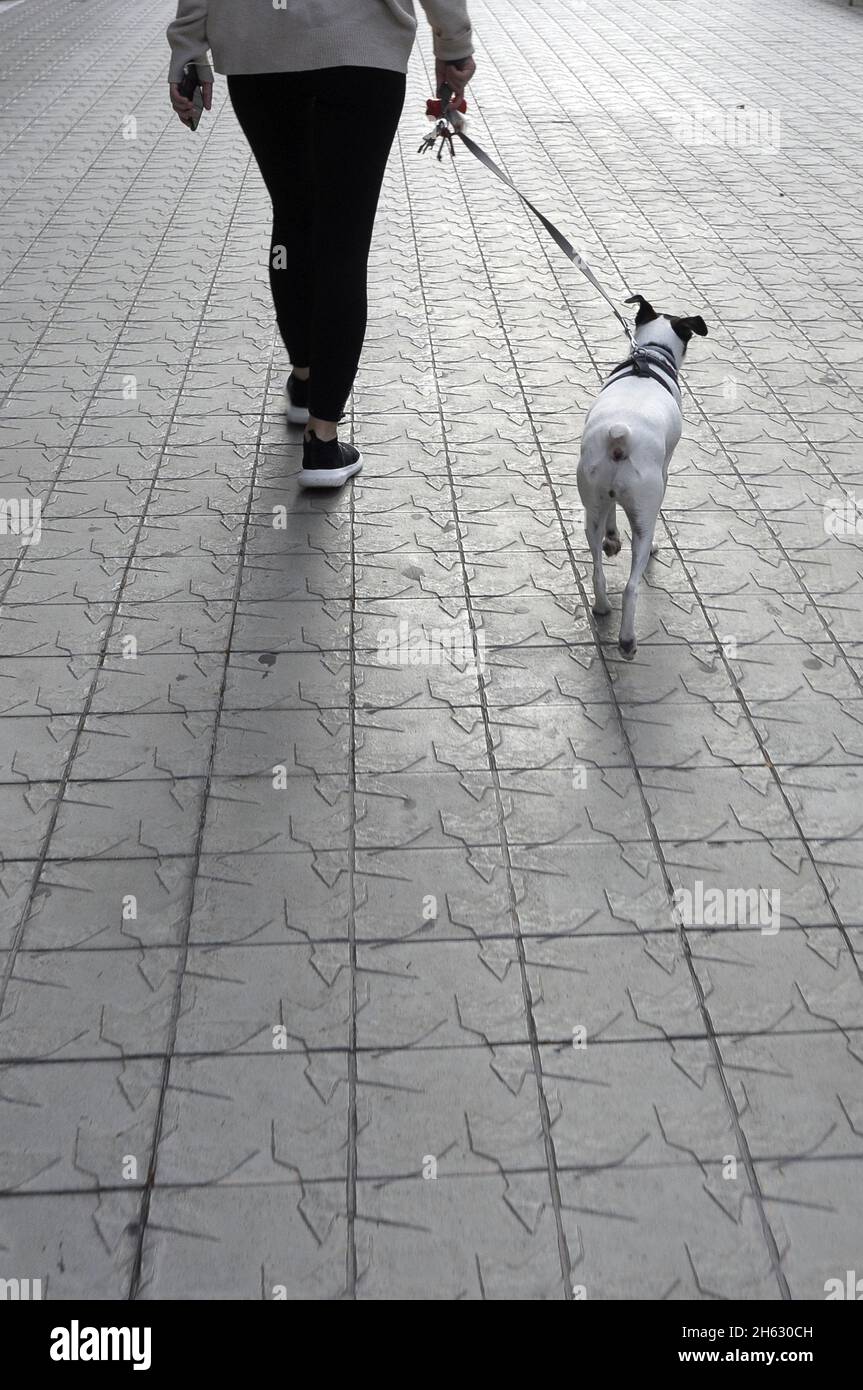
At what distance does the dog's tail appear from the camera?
3.46 meters

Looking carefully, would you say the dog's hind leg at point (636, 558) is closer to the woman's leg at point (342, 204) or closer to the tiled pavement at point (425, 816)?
the tiled pavement at point (425, 816)

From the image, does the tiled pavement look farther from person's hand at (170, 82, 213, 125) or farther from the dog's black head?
person's hand at (170, 82, 213, 125)

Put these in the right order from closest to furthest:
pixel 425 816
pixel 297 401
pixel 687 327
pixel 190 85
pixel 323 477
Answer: pixel 425 816 → pixel 687 327 → pixel 190 85 → pixel 323 477 → pixel 297 401

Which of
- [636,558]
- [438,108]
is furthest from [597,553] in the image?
[438,108]

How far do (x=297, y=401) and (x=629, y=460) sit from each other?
2.08 m

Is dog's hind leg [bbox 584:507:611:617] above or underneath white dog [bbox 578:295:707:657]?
underneath

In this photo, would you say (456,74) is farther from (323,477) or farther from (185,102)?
(323,477)

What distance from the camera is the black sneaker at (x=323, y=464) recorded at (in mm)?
4695

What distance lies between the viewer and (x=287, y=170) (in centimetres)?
431

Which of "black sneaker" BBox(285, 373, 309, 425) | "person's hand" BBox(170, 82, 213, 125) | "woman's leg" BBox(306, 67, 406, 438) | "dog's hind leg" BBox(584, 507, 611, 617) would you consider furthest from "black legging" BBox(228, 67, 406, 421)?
"dog's hind leg" BBox(584, 507, 611, 617)

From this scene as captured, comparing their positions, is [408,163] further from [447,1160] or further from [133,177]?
Answer: [447,1160]

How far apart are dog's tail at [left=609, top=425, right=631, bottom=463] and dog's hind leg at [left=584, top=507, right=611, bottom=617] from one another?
177 millimetres

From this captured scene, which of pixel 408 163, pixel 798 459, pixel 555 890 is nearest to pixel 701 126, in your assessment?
pixel 408 163

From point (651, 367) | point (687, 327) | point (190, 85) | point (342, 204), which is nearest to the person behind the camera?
point (651, 367)
